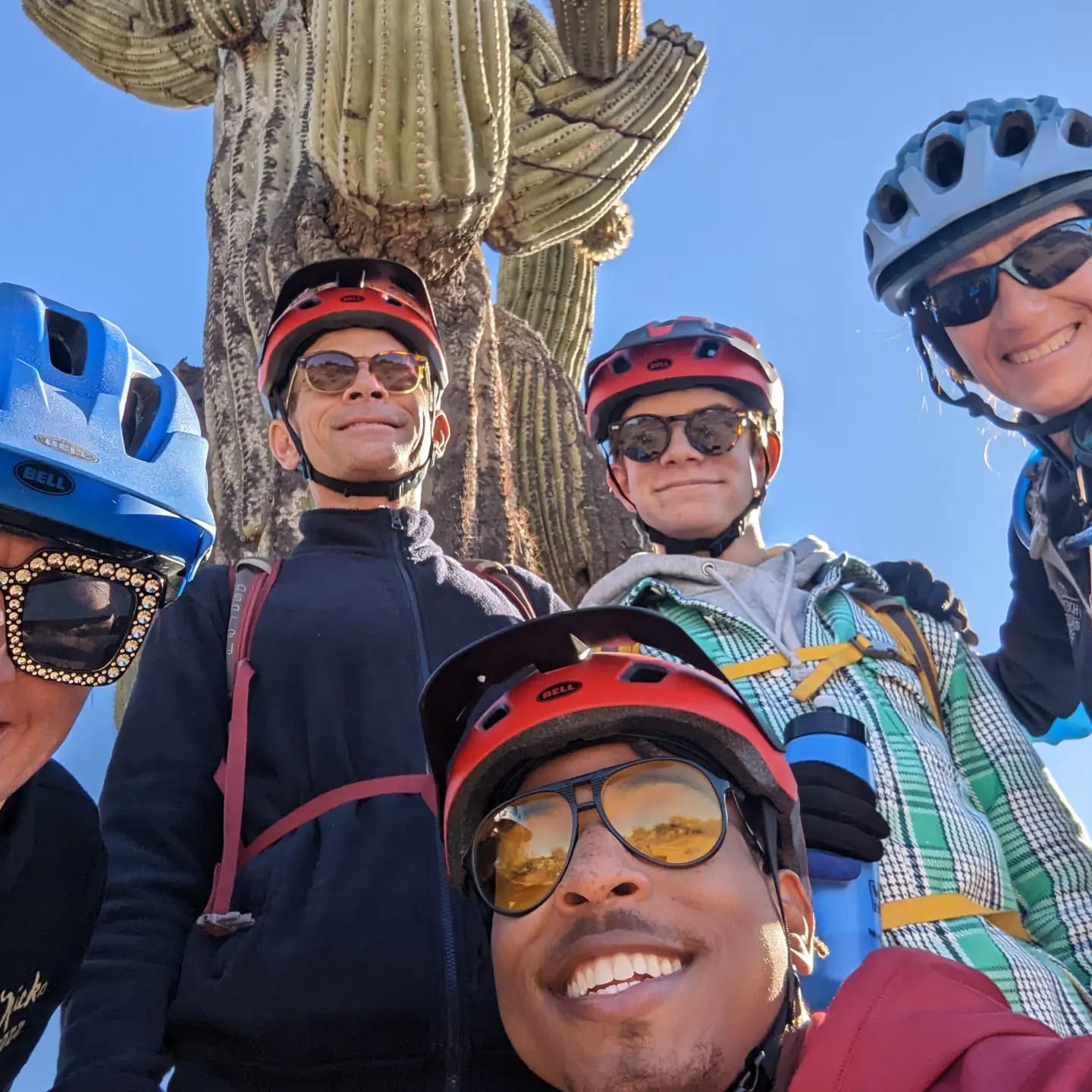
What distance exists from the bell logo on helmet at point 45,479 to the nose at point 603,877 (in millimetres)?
910

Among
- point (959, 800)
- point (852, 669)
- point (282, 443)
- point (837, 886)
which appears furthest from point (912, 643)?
point (282, 443)

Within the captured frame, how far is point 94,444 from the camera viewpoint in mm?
1731

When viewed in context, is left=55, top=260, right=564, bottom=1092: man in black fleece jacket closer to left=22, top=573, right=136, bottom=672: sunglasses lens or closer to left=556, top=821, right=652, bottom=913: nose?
left=556, top=821, right=652, bottom=913: nose

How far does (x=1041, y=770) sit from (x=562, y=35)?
5.22 m

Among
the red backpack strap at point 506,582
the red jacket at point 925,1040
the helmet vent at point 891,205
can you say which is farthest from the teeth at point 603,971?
the helmet vent at point 891,205

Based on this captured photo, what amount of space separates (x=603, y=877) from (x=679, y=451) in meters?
1.58

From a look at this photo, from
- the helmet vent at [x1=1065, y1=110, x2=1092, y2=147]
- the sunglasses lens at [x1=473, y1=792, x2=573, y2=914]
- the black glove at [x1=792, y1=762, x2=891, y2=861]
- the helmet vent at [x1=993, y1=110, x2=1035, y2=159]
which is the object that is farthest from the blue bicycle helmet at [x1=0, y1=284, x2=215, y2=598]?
the helmet vent at [x1=1065, y1=110, x2=1092, y2=147]

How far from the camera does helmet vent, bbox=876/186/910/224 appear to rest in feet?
10.6

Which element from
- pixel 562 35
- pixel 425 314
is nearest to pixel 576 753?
pixel 425 314

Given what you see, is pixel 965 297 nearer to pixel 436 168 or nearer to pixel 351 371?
pixel 351 371

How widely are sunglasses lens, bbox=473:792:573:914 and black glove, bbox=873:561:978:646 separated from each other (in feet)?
4.66

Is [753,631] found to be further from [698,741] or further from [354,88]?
[354,88]

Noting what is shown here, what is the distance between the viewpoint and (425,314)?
11.0ft

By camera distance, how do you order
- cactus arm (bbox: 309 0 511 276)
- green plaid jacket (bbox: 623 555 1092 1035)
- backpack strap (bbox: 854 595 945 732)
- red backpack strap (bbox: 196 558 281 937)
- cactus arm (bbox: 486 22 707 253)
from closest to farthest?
red backpack strap (bbox: 196 558 281 937)
green plaid jacket (bbox: 623 555 1092 1035)
backpack strap (bbox: 854 595 945 732)
cactus arm (bbox: 309 0 511 276)
cactus arm (bbox: 486 22 707 253)
